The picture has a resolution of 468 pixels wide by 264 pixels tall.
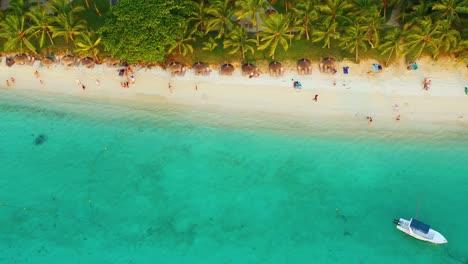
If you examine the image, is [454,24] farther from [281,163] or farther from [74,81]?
[74,81]

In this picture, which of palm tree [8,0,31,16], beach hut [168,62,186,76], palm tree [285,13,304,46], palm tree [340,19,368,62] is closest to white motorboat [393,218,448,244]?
palm tree [340,19,368,62]

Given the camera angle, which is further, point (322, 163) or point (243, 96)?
point (243, 96)

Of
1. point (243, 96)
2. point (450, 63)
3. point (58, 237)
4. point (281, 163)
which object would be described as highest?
point (450, 63)

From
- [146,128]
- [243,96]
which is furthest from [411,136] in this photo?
[146,128]

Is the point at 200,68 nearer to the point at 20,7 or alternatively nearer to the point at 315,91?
the point at 315,91

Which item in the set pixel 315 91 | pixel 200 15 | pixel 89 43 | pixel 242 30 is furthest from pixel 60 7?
pixel 315 91
